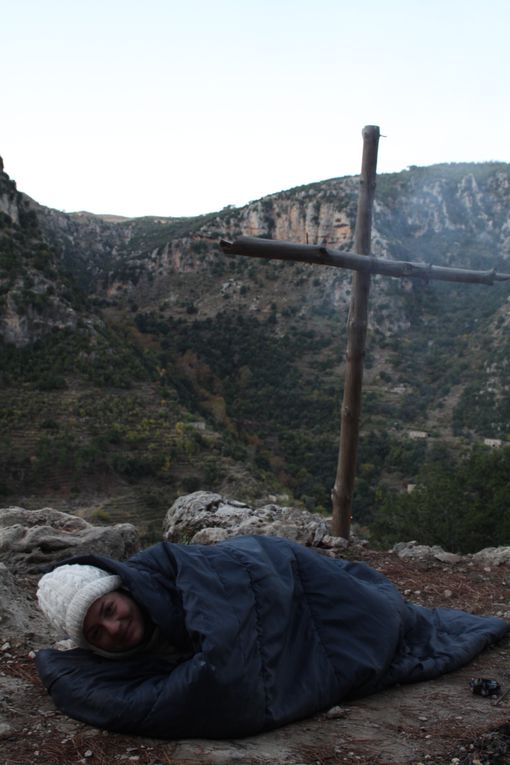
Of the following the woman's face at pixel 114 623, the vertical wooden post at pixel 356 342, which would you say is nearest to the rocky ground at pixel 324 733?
the woman's face at pixel 114 623

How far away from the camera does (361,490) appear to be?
2298 cm

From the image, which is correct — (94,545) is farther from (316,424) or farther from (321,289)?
(321,289)

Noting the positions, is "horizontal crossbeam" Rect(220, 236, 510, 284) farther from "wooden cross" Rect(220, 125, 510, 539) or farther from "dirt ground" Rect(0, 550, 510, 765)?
"dirt ground" Rect(0, 550, 510, 765)

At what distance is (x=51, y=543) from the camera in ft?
13.8

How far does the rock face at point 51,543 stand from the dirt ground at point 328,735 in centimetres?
134

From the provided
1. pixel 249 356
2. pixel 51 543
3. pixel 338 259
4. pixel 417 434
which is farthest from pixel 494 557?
pixel 249 356

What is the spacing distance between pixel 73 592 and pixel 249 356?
37874 millimetres

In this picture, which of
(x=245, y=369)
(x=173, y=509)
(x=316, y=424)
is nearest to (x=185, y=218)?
(x=245, y=369)

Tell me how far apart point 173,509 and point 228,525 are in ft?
2.77

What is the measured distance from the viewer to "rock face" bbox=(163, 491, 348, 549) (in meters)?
4.96

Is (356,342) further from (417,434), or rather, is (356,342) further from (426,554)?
(417,434)

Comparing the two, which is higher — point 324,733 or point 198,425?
point 324,733

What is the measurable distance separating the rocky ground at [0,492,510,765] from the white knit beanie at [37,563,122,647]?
1.07ft

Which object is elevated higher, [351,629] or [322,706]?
[351,629]
